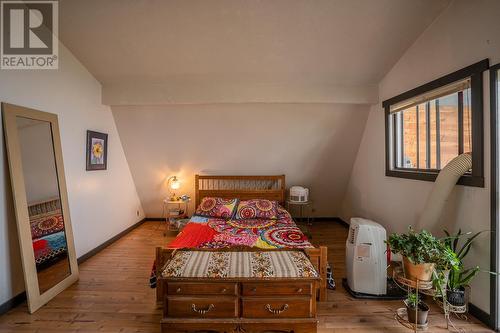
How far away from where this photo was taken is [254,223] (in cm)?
342

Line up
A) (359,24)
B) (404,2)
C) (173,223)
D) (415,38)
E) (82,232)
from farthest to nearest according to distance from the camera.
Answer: (173,223) → (82,232) → (415,38) → (359,24) → (404,2)

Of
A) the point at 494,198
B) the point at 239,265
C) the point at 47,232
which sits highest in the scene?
the point at 494,198

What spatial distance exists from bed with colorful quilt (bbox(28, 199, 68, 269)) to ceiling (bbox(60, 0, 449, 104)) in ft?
5.43

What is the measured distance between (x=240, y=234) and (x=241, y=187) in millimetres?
1675

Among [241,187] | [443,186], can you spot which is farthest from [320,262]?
[241,187]

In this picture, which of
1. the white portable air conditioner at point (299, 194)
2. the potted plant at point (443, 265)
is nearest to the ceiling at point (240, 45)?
the white portable air conditioner at point (299, 194)

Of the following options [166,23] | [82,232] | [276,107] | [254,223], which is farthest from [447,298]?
[82,232]

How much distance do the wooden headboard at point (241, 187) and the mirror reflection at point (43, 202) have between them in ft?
6.96

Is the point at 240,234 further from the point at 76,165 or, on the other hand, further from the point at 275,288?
the point at 76,165

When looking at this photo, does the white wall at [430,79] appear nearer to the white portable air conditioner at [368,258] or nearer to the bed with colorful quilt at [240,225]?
the white portable air conditioner at [368,258]

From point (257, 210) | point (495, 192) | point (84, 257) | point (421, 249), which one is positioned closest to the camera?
point (421, 249)

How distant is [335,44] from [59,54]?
3.01 meters

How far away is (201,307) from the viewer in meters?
1.76

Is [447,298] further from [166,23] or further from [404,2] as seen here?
[166,23]
